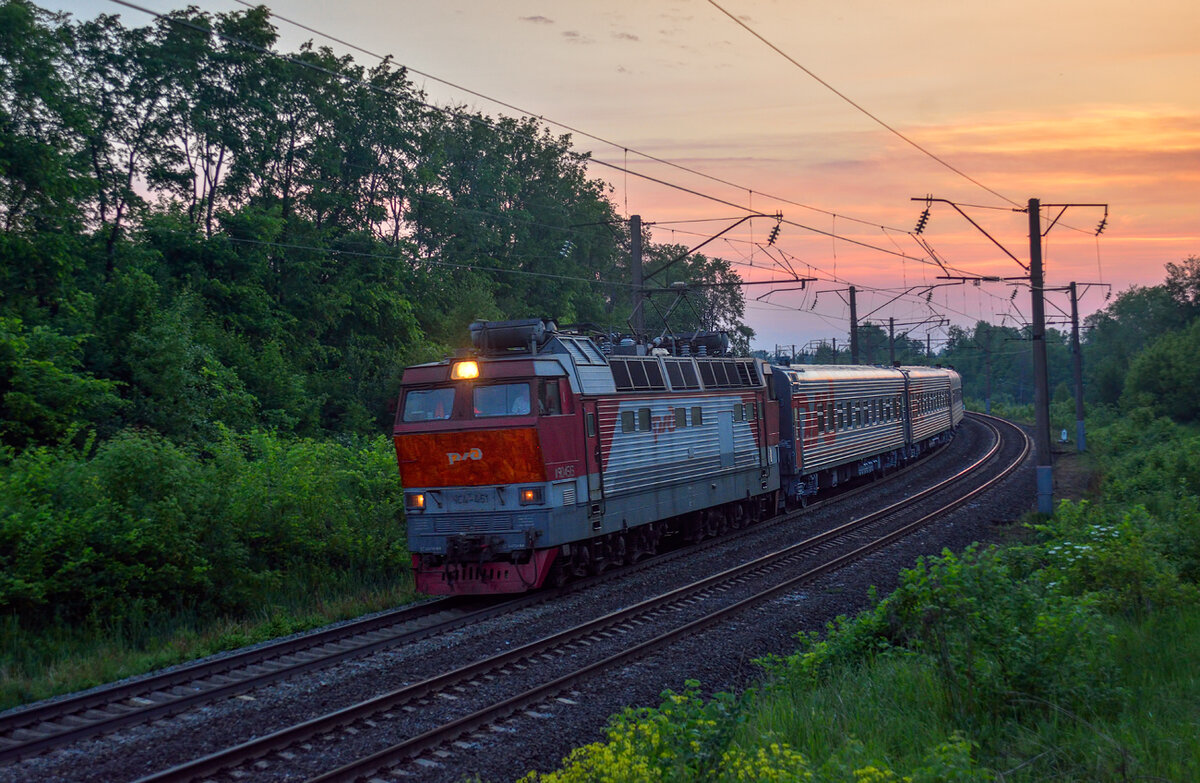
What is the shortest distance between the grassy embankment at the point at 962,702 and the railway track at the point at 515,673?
4.65 ft

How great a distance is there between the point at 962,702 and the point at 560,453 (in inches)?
300

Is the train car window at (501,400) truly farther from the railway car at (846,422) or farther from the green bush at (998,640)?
the railway car at (846,422)

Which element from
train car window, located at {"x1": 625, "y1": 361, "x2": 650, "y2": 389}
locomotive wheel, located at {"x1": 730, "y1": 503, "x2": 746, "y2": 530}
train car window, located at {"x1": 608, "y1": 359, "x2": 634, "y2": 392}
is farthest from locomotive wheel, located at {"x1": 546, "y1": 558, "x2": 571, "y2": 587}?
locomotive wheel, located at {"x1": 730, "y1": 503, "x2": 746, "y2": 530}

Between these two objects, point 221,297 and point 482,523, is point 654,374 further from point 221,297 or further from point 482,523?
point 221,297

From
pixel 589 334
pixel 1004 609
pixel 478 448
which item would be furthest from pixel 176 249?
pixel 1004 609

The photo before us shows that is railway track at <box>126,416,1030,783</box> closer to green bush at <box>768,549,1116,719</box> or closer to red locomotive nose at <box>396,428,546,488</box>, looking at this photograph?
red locomotive nose at <box>396,428,546,488</box>

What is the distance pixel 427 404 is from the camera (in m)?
14.9

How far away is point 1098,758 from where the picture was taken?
6.68m

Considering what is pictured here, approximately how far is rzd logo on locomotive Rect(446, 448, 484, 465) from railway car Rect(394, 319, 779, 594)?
0.6 inches

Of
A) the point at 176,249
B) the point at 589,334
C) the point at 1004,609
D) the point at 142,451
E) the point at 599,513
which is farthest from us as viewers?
the point at 176,249

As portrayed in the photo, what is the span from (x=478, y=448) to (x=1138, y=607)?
9.06 m

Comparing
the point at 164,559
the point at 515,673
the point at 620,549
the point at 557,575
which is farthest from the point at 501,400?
the point at 164,559

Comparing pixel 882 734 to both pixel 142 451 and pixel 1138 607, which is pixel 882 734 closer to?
pixel 1138 607

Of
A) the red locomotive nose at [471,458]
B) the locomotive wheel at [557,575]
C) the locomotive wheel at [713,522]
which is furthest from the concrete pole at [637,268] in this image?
the red locomotive nose at [471,458]
